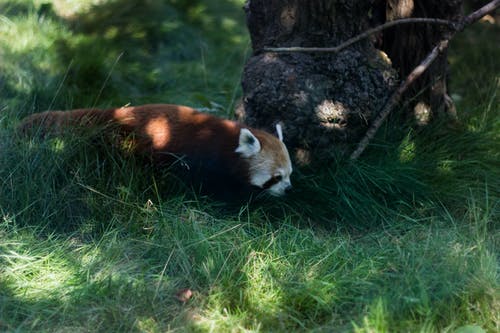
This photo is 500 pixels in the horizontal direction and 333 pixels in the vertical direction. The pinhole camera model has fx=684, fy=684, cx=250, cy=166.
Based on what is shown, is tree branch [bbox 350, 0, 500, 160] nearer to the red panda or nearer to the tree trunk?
the tree trunk

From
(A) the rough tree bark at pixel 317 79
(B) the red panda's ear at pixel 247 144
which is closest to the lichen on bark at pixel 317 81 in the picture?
(A) the rough tree bark at pixel 317 79

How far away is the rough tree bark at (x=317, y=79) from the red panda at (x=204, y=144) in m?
0.23

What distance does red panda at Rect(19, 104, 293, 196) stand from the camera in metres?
4.78

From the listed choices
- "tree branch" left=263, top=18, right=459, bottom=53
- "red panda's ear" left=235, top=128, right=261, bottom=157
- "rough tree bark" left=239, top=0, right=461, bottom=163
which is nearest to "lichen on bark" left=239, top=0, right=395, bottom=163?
"rough tree bark" left=239, top=0, right=461, bottom=163

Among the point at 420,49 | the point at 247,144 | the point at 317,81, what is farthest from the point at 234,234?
the point at 420,49

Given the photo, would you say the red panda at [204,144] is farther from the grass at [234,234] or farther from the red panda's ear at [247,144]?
the grass at [234,234]

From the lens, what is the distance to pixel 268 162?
486 centimetres

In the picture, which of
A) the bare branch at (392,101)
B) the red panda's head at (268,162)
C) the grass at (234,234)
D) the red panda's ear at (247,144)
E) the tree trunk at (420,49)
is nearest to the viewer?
the grass at (234,234)

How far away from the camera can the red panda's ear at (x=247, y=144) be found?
469cm

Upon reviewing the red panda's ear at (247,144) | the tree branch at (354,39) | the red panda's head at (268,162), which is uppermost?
the tree branch at (354,39)

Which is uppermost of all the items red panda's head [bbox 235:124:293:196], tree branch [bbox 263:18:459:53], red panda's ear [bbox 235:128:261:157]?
tree branch [bbox 263:18:459:53]

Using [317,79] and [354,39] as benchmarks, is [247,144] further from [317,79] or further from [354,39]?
[354,39]

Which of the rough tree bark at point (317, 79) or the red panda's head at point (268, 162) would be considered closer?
the red panda's head at point (268, 162)

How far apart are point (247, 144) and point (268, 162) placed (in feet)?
0.73
